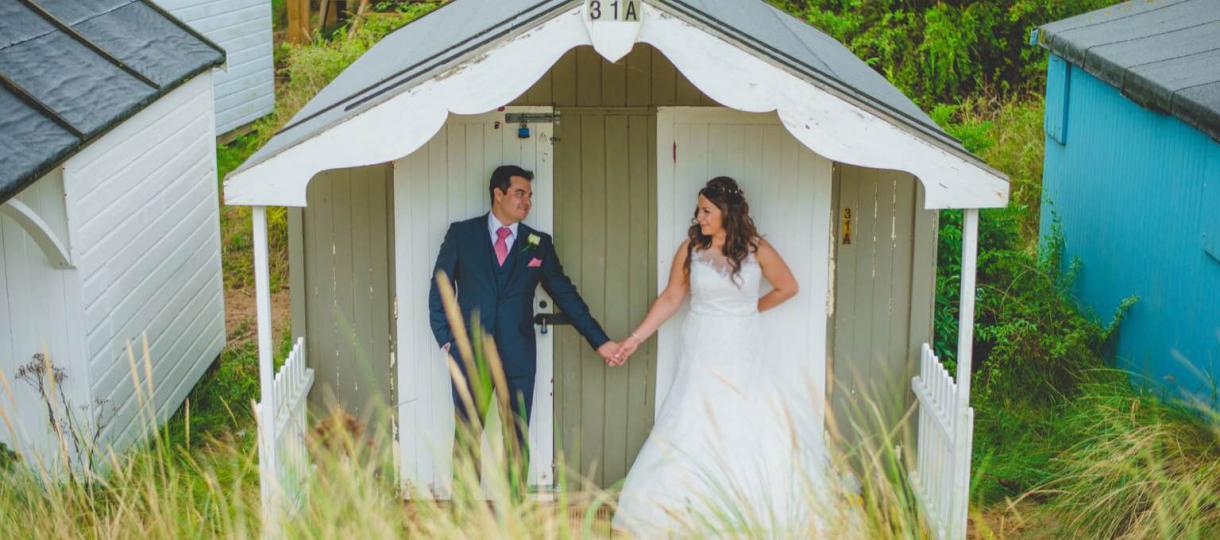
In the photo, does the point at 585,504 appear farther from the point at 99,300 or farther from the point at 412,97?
the point at 99,300

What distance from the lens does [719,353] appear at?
729cm

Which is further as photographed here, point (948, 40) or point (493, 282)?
point (948, 40)

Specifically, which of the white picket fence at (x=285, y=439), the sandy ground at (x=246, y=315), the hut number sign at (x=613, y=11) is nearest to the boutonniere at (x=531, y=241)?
the white picket fence at (x=285, y=439)

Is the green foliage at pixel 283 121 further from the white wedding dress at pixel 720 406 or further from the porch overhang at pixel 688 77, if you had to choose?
the porch overhang at pixel 688 77

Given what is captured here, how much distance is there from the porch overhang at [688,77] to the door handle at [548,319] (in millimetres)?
1873

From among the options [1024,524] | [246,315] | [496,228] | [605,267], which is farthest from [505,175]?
[246,315]

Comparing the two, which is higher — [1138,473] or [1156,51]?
[1156,51]

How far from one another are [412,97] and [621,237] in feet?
6.56

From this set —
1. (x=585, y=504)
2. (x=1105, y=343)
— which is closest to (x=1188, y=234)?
(x=1105, y=343)

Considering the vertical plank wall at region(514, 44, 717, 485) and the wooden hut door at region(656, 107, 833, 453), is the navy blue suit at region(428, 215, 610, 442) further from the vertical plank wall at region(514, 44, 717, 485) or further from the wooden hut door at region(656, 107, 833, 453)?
the wooden hut door at region(656, 107, 833, 453)

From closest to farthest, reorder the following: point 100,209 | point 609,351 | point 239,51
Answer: point 609,351, point 100,209, point 239,51

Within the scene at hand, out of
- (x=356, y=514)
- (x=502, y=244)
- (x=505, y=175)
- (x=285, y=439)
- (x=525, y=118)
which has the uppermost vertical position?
(x=525, y=118)

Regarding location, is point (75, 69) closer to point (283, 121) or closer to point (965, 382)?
point (965, 382)

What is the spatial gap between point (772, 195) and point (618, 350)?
118cm
